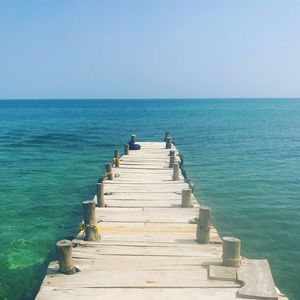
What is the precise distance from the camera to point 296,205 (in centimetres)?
1998

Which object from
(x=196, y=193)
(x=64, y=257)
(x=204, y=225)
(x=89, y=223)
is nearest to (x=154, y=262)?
(x=204, y=225)

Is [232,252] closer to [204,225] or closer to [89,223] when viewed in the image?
[204,225]

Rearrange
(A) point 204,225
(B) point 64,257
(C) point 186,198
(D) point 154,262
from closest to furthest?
1. (B) point 64,257
2. (D) point 154,262
3. (A) point 204,225
4. (C) point 186,198

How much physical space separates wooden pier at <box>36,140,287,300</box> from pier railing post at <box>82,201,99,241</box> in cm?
3

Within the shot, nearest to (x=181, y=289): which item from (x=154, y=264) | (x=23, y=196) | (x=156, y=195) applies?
(x=154, y=264)

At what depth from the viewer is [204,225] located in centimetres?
1019

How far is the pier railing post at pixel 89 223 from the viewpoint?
1035 centimetres

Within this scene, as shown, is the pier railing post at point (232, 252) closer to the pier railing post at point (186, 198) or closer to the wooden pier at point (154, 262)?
the wooden pier at point (154, 262)

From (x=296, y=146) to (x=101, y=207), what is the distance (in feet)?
114

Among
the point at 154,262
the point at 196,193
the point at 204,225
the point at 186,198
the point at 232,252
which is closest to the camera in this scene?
the point at 232,252

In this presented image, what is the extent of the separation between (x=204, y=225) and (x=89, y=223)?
3.40m

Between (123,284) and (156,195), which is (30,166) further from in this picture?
(123,284)

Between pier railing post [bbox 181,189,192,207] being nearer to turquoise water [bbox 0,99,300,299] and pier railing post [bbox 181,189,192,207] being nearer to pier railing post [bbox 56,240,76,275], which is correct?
turquoise water [bbox 0,99,300,299]

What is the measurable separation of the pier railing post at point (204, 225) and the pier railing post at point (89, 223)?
9.72 ft
